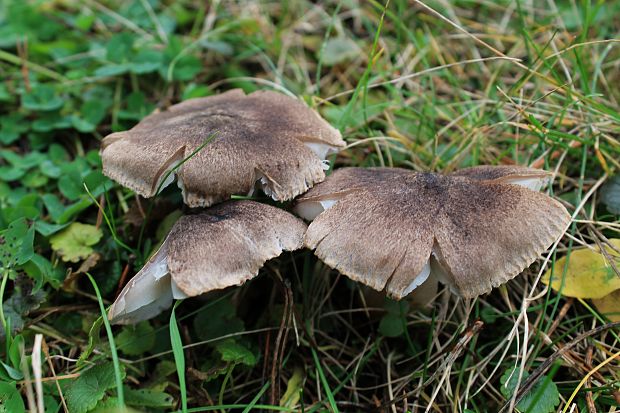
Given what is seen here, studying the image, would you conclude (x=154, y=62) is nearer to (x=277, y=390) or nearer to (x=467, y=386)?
(x=277, y=390)

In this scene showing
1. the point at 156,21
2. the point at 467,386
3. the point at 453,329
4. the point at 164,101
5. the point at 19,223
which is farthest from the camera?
the point at 156,21

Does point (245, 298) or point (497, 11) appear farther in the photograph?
point (497, 11)

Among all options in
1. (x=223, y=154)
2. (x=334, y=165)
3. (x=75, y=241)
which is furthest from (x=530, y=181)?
(x=75, y=241)

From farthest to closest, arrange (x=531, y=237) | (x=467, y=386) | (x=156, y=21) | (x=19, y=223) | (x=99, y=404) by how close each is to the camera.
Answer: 1. (x=156, y=21)
2. (x=19, y=223)
3. (x=467, y=386)
4. (x=99, y=404)
5. (x=531, y=237)

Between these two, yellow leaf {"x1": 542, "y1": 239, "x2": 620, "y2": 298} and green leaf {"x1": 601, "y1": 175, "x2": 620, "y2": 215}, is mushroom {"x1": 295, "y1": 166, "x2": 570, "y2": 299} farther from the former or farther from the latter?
green leaf {"x1": 601, "y1": 175, "x2": 620, "y2": 215}

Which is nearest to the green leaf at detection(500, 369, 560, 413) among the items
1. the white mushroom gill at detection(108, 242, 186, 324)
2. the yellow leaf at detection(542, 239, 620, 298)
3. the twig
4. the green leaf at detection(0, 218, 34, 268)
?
the twig

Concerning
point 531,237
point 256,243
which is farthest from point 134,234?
point 531,237
